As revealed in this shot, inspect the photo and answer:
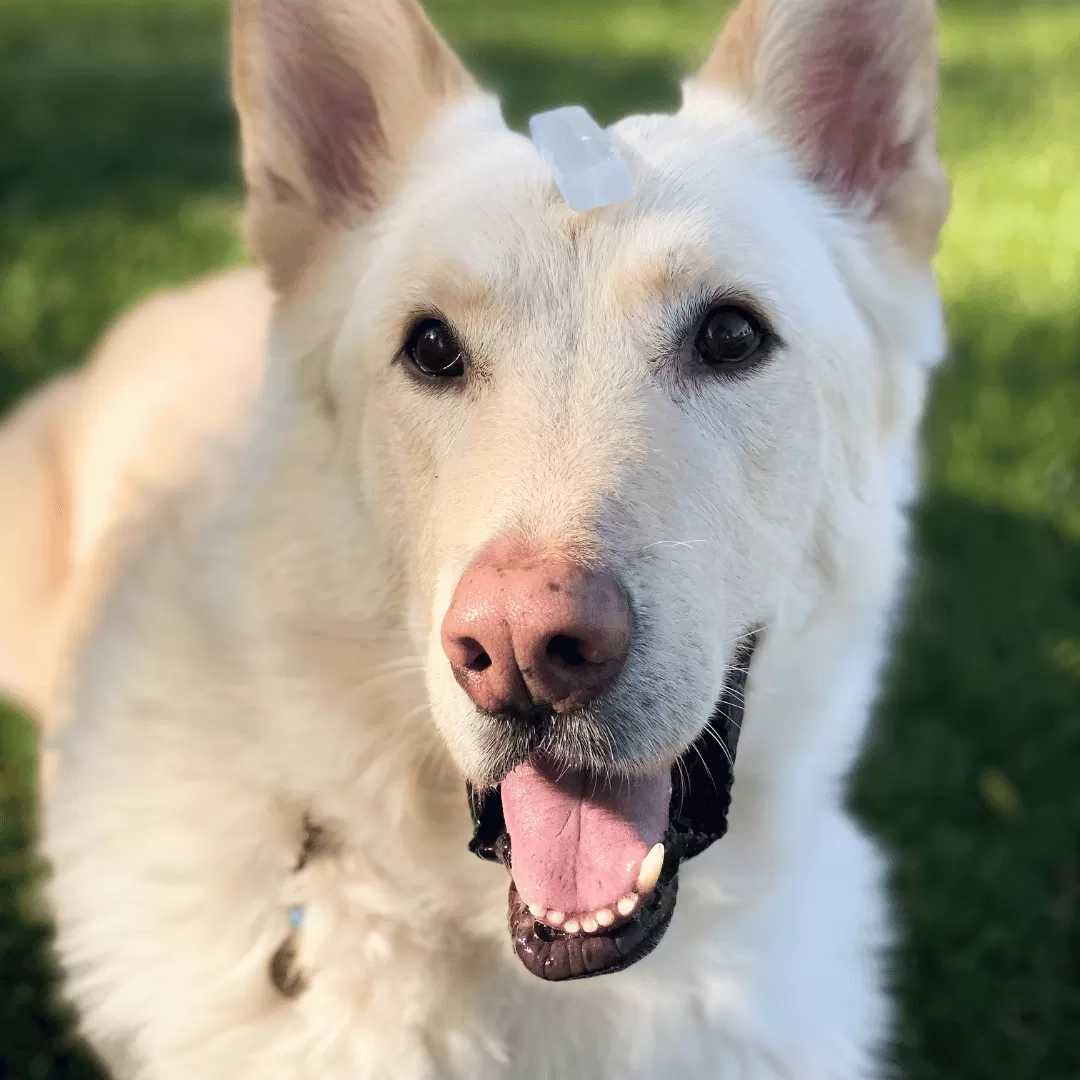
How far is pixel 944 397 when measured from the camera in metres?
6.11

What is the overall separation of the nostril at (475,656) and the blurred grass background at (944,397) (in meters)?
1.96

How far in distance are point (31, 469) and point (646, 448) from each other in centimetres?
292

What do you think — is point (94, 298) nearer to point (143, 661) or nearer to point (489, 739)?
point (143, 661)

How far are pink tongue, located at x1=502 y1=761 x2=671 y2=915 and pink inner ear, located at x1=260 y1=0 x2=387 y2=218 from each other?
4.63 feet

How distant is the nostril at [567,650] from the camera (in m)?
1.78

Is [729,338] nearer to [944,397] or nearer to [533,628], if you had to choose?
[533,628]

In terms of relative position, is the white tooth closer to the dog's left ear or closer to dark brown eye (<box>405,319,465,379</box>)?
dark brown eye (<box>405,319,465,379</box>)

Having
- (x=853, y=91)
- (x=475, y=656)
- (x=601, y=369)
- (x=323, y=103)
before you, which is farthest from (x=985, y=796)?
(x=323, y=103)

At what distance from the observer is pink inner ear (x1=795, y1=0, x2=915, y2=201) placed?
2.61 metres

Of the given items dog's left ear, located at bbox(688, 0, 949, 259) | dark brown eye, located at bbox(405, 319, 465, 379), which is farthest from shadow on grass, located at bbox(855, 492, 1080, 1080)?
dark brown eye, located at bbox(405, 319, 465, 379)

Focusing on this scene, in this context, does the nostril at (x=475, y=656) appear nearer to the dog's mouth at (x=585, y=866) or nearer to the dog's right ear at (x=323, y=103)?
the dog's mouth at (x=585, y=866)

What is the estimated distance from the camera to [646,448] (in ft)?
6.86

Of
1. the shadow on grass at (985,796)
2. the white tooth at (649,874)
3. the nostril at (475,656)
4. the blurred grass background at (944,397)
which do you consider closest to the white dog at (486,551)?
the white tooth at (649,874)

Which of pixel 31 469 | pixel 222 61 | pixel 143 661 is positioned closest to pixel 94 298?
pixel 31 469
